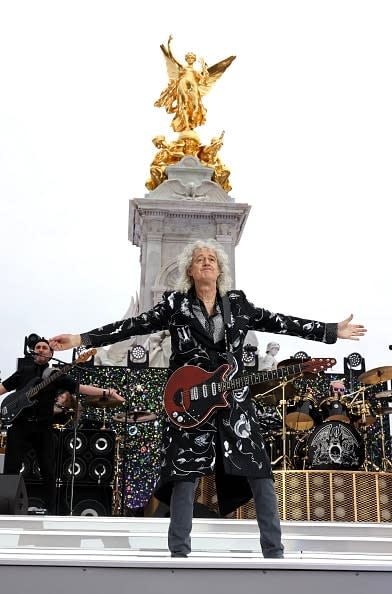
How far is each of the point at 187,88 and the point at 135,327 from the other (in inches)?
689

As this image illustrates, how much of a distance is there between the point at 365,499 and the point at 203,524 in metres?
3.34

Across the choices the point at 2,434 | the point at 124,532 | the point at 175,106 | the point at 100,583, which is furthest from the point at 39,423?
the point at 175,106

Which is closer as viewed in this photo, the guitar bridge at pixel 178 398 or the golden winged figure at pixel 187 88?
the guitar bridge at pixel 178 398

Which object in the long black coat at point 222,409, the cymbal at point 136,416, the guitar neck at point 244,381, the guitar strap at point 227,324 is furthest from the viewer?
the cymbal at point 136,416

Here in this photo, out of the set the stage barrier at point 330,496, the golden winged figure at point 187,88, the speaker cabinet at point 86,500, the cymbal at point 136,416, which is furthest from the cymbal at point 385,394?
the golden winged figure at point 187,88

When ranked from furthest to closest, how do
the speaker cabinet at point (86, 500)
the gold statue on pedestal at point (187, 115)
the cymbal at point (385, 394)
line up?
1. the gold statue on pedestal at point (187, 115)
2. the cymbal at point (385, 394)
3. the speaker cabinet at point (86, 500)

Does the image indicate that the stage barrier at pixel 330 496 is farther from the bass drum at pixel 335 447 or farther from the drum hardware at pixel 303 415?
the drum hardware at pixel 303 415

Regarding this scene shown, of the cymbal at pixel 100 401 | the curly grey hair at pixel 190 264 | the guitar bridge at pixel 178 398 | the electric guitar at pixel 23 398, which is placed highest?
the curly grey hair at pixel 190 264

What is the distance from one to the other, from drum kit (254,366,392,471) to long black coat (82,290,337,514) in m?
4.46

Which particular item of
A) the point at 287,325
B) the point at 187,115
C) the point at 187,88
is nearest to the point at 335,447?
the point at 287,325

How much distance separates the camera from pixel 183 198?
1795 cm

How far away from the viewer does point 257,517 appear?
3535 millimetres

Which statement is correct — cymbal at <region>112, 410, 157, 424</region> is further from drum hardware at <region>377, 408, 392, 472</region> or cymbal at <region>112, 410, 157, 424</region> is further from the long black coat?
the long black coat

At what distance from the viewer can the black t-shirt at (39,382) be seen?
6695 millimetres
